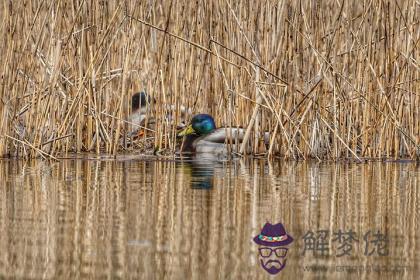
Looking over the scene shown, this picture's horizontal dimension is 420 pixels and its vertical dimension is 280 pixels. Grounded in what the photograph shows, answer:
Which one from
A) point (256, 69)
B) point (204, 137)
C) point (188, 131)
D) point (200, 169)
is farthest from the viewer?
point (188, 131)

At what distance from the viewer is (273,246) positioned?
406 cm

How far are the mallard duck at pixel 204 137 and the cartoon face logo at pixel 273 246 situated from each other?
5.29 meters

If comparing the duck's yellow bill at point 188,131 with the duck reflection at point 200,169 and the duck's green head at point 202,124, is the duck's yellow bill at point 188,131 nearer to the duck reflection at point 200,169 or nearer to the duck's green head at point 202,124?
the duck's green head at point 202,124

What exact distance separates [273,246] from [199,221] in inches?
32.8

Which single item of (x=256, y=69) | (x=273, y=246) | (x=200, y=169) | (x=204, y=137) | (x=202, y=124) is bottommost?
(x=273, y=246)

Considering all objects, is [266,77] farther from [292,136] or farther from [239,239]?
[239,239]

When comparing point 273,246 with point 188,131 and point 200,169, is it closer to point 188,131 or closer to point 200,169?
point 200,169

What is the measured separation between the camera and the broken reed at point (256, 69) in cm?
870

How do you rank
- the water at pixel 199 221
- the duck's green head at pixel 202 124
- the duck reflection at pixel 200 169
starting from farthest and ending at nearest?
the duck's green head at pixel 202 124 → the duck reflection at pixel 200 169 → the water at pixel 199 221

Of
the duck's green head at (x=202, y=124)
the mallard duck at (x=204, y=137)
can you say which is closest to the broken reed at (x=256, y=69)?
the mallard duck at (x=204, y=137)

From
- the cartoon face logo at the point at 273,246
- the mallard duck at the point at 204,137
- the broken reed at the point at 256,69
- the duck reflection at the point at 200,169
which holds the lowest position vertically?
the cartoon face logo at the point at 273,246

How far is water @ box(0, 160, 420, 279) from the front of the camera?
145 inches

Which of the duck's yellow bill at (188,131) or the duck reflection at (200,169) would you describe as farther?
the duck's yellow bill at (188,131)

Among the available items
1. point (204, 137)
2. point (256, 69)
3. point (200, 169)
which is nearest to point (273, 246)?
point (200, 169)
